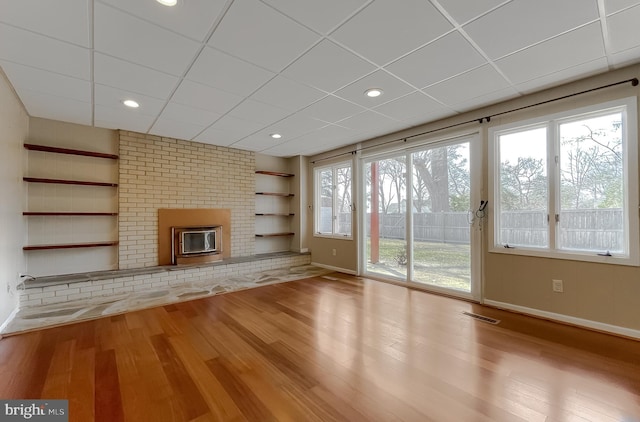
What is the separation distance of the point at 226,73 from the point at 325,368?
275 cm

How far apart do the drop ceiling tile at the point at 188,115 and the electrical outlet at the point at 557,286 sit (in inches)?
180

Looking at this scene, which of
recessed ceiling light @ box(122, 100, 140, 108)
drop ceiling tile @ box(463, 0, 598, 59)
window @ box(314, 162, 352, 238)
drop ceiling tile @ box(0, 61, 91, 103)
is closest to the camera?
drop ceiling tile @ box(463, 0, 598, 59)

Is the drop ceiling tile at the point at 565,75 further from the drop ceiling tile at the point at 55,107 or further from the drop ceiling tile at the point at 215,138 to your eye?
the drop ceiling tile at the point at 55,107

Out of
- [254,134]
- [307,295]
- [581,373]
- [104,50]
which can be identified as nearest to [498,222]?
[581,373]

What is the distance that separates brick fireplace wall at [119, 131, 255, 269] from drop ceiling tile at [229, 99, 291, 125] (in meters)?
1.90

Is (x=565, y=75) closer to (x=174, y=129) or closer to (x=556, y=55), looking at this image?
(x=556, y=55)

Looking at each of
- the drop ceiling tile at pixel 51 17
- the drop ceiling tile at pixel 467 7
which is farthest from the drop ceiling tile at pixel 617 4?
the drop ceiling tile at pixel 51 17

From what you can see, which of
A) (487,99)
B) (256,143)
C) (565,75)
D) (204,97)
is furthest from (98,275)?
(565,75)

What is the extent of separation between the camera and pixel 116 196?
4.29m

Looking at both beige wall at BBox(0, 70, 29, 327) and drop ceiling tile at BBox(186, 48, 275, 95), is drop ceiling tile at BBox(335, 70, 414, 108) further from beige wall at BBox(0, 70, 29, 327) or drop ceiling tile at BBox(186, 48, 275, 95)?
beige wall at BBox(0, 70, 29, 327)

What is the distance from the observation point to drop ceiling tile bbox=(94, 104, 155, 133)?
11.2 ft

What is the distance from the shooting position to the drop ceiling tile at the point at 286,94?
274cm

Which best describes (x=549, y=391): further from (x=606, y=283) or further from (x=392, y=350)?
(x=606, y=283)

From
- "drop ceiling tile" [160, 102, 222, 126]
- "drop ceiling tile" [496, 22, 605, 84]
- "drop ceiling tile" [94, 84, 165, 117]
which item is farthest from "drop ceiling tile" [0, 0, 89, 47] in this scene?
"drop ceiling tile" [496, 22, 605, 84]
